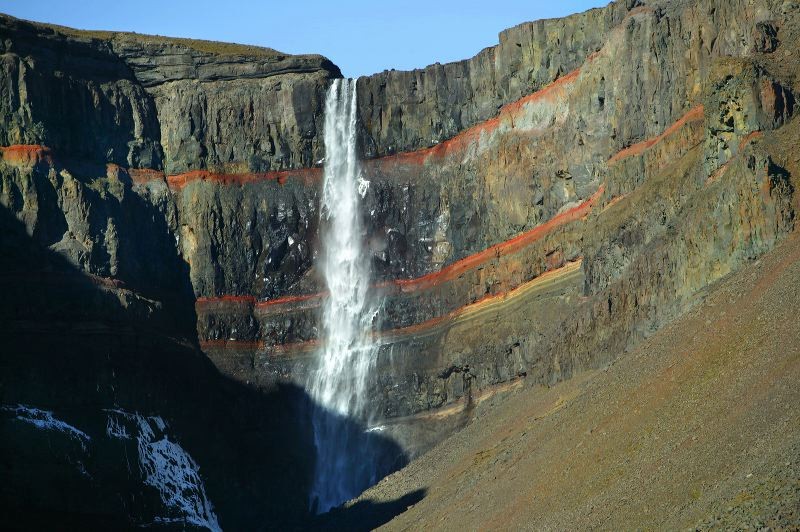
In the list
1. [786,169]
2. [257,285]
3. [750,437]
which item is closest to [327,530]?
[257,285]

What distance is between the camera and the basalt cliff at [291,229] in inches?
2729

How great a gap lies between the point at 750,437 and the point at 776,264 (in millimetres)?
11902

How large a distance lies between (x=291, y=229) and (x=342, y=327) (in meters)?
6.35

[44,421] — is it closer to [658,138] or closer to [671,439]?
[658,138]

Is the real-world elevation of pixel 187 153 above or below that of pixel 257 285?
above

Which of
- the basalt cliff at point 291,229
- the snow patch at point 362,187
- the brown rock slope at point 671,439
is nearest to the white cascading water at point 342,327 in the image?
the snow patch at point 362,187

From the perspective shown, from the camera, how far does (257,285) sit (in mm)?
90500

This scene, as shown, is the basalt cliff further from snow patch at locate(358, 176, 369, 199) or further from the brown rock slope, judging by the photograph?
the brown rock slope

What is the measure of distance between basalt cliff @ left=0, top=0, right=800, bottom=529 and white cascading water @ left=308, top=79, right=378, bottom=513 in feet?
2.28

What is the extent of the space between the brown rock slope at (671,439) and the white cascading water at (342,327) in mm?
15290

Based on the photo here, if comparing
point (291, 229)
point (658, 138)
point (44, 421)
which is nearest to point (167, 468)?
point (44, 421)

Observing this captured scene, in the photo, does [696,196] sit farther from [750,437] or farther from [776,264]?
[750,437]

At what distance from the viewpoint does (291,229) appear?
91188 millimetres

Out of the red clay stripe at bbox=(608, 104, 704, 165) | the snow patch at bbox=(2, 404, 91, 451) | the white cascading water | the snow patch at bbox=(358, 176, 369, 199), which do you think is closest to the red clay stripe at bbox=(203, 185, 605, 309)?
the white cascading water
